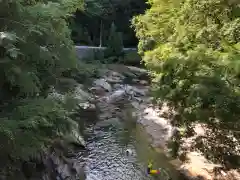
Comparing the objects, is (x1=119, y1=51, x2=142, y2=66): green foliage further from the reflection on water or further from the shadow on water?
the reflection on water

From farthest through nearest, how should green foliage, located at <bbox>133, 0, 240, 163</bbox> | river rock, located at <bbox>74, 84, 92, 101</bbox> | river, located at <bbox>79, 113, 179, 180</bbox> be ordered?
river rock, located at <bbox>74, 84, 92, 101</bbox> < river, located at <bbox>79, 113, 179, 180</bbox> < green foliage, located at <bbox>133, 0, 240, 163</bbox>

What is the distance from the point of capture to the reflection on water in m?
11.2

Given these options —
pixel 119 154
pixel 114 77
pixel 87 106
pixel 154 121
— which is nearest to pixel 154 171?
pixel 119 154

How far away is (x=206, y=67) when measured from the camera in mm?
8430

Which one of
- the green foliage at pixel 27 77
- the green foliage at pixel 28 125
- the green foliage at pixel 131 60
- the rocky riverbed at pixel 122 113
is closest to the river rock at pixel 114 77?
the rocky riverbed at pixel 122 113

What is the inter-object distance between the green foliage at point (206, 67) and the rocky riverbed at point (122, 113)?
1959mm

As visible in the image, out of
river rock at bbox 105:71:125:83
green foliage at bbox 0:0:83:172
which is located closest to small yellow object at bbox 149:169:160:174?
green foliage at bbox 0:0:83:172

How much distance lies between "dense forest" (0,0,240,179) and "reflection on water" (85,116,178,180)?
6.66 ft

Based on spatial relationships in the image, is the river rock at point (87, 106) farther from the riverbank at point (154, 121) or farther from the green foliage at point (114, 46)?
the green foliage at point (114, 46)

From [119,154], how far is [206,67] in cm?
569

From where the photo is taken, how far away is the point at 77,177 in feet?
34.6

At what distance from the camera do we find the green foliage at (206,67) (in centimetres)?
799

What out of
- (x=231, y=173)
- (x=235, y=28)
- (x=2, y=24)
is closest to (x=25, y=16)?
(x=2, y=24)

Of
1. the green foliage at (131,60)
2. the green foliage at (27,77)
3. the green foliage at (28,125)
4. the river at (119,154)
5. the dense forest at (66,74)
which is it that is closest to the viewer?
the green foliage at (28,125)
